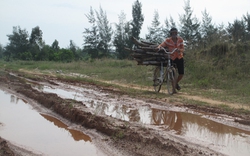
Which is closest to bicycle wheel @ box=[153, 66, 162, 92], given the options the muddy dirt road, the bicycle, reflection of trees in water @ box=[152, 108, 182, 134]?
the bicycle

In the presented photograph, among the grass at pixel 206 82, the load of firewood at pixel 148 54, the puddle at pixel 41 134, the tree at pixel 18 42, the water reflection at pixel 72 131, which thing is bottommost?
the puddle at pixel 41 134

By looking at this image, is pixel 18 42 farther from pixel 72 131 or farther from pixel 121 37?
pixel 72 131

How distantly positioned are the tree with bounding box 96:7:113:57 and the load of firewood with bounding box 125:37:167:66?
2435cm

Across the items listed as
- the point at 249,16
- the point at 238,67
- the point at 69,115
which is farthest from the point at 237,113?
the point at 249,16

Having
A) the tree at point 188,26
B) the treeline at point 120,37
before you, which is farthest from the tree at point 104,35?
the tree at point 188,26

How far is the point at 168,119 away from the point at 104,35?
29894mm

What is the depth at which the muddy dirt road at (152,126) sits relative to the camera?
11.6 feet

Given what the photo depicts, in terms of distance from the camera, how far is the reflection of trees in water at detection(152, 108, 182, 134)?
4.86m

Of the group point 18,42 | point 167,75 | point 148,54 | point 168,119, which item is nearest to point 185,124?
point 168,119

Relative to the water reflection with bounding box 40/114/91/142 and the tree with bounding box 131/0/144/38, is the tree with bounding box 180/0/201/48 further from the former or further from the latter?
the water reflection with bounding box 40/114/91/142

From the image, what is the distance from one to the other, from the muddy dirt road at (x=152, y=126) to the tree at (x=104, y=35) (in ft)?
88.7

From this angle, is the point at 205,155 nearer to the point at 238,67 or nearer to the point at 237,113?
the point at 237,113

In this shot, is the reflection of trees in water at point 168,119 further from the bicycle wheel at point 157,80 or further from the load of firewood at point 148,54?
the load of firewood at point 148,54

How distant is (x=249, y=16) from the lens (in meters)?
22.3
